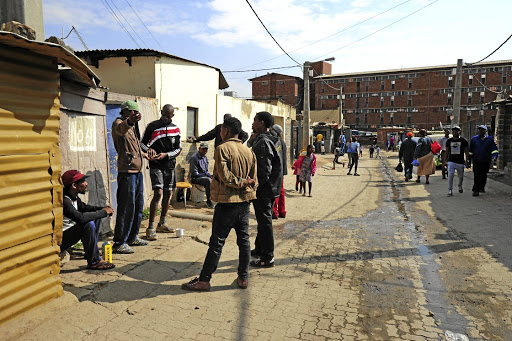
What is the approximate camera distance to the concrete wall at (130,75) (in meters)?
9.62

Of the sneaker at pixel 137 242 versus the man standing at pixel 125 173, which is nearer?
the man standing at pixel 125 173

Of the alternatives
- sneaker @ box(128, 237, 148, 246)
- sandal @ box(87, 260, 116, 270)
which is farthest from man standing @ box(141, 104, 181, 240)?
sandal @ box(87, 260, 116, 270)

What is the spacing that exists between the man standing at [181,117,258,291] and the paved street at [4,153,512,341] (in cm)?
23

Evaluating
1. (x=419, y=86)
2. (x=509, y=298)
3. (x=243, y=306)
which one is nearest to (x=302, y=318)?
(x=243, y=306)

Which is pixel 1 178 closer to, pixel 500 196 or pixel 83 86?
pixel 83 86

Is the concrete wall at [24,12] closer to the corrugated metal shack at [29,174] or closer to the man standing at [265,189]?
the corrugated metal shack at [29,174]

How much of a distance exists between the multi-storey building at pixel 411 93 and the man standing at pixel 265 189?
62.6 meters

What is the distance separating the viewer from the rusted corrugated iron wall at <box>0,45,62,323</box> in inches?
115

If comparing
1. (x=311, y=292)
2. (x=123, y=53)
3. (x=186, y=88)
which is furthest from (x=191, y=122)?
(x=311, y=292)

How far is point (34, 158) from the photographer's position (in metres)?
3.18

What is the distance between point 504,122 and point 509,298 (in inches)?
554

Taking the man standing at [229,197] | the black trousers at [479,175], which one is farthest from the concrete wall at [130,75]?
the black trousers at [479,175]

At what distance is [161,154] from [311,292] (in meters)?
2.83

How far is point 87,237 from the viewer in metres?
4.08
